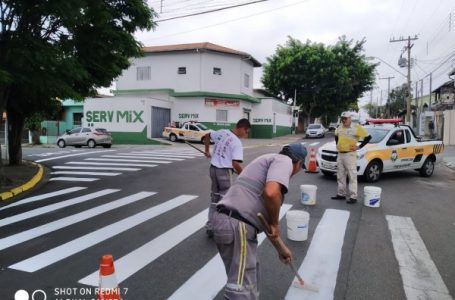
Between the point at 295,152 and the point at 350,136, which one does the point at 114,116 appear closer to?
the point at 350,136

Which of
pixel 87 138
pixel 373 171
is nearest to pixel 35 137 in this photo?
pixel 87 138

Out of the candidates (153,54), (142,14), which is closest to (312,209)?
(142,14)

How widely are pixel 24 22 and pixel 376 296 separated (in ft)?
31.9

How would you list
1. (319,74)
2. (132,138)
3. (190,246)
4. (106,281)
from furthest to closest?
1. (319,74)
2. (132,138)
3. (190,246)
4. (106,281)

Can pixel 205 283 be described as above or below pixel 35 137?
below

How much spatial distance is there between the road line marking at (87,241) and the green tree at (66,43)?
3.81 meters

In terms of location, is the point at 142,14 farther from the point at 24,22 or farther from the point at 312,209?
the point at 312,209

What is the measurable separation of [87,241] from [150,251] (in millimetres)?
1132

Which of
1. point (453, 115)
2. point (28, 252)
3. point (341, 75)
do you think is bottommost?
point (28, 252)

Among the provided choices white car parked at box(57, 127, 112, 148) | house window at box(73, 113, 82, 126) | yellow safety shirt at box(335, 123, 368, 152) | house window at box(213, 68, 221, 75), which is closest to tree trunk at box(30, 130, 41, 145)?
house window at box(73, 113, 82, 126)

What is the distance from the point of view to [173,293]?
4.00 metres

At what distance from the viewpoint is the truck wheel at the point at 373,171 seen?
10852mm

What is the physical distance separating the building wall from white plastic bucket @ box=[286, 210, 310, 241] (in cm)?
2888

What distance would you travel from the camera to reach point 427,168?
12672mm
